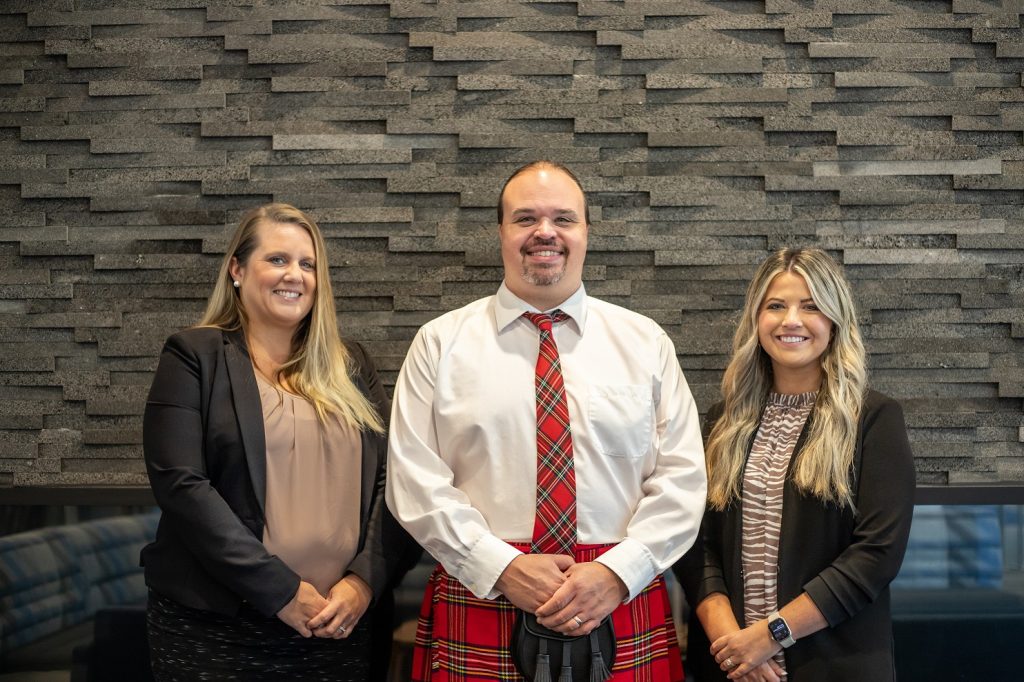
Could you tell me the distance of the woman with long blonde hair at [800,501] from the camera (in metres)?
1.89

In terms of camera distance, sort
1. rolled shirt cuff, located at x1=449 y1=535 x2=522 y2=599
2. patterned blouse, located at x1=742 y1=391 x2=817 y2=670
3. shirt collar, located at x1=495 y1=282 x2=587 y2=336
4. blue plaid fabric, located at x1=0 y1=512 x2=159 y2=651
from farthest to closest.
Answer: blue plaid fabric, located at x1=0 y1=512 x2=159 y2=651
shirt collar, located at x1=495 y1=282 x2=587 y2=336
patterned blouse, located at x1=742 y1=391 x2=817 y2=670
rolled shirt cuff, located at x1=449 y1=535 x2=522 y2=599

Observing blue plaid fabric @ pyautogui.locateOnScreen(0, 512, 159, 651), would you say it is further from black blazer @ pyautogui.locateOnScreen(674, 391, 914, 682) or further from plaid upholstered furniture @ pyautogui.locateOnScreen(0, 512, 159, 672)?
black blazer @ pyautogui.locateOnScreen(674, 391, 914, 682)

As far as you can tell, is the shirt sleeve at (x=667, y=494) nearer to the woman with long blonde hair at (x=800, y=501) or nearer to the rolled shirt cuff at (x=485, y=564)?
the woman with long blonde hair at (x=800, y=501)

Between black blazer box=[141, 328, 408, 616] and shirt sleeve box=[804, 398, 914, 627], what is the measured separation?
103cm

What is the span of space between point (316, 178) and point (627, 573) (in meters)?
1.50

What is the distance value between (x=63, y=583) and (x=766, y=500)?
79.5 inches

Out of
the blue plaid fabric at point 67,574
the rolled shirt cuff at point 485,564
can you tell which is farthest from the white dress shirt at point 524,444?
the blue plaid fabric at point 67,574

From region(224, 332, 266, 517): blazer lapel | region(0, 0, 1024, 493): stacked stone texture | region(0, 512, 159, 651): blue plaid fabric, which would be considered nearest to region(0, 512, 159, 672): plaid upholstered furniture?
region(0, 512, 159, 651): blue plaid fabric

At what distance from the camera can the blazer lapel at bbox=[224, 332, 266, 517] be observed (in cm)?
199

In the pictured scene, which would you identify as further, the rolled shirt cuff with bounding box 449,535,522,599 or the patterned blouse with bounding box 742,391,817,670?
the patterned blouse with bounding box 742,391,817,670

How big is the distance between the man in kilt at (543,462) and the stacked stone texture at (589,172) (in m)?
0.47

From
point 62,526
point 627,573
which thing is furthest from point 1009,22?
point 62,526

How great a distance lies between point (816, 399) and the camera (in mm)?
2062

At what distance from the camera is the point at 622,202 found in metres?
2.58
